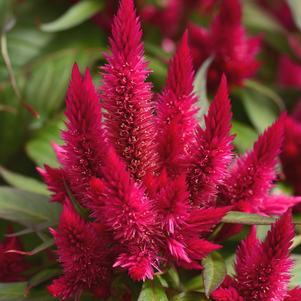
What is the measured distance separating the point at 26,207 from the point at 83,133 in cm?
19

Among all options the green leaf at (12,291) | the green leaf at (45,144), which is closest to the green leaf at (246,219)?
the green leaf at (12,291)

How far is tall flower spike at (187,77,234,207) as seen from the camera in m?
0.61

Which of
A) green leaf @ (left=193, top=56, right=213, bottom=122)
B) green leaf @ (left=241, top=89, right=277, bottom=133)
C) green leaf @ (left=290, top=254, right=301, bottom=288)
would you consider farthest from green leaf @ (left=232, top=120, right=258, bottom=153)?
green leaf @ (left=290, top=254, right=301, bottom=288)

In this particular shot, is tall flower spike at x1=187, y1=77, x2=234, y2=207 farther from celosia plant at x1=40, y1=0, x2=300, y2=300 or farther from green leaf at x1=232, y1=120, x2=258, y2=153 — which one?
green leaf at x1=232, y1=120, x2=258, y2=153

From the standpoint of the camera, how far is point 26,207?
0.76 m

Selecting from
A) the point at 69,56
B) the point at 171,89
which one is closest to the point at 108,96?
the point at 171,89

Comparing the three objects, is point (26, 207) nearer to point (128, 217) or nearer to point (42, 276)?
point (42, 276)

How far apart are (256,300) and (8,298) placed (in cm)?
27

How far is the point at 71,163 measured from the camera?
63 centimetres

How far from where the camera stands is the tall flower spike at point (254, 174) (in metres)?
0.65

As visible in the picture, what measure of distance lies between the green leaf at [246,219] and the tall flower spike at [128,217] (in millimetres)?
81

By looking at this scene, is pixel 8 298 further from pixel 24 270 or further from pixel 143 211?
pixel 143 211

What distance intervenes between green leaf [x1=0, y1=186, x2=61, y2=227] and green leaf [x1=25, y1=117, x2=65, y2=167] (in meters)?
0.14

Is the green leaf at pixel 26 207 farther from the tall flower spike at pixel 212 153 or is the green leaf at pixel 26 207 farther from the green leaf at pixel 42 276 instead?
the tall flower spike at pixel 212 153
